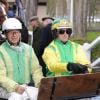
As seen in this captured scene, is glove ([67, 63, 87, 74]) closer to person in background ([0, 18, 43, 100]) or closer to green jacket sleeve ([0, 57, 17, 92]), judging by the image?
person in background ([0, 18, 43, 100])

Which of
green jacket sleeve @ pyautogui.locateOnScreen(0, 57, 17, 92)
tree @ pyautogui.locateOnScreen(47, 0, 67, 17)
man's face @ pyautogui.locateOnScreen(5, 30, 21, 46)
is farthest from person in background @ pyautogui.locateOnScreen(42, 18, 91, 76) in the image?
tree @ pyautogui.locateOnScreen(47, 0, 67, 17)

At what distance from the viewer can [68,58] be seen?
649 centimetres

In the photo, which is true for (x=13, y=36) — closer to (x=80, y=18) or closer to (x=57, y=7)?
(x=80, y=18)

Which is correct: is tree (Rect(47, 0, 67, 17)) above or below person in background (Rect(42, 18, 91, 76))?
below

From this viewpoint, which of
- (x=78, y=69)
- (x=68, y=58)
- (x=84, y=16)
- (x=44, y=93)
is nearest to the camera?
(x=44, y=93)

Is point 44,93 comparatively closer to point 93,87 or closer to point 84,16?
point 93,87

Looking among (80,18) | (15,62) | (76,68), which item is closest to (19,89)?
(15,62)

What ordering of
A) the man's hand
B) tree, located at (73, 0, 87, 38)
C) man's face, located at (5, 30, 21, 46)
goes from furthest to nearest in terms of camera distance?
tree, located at (73, 0, 87, 38), man's face, located at (5, 30, 21, 46), the man's hand

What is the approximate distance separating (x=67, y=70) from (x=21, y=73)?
553 mm

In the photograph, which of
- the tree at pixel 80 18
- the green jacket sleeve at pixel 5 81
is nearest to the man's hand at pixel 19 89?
the green jacket sleeve at pixel 5 81

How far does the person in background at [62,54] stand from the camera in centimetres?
630

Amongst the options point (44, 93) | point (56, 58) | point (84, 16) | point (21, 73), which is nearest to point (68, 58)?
point (56, 58)

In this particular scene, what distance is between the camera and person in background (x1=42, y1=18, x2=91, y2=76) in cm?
630

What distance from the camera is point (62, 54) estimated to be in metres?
6.49
